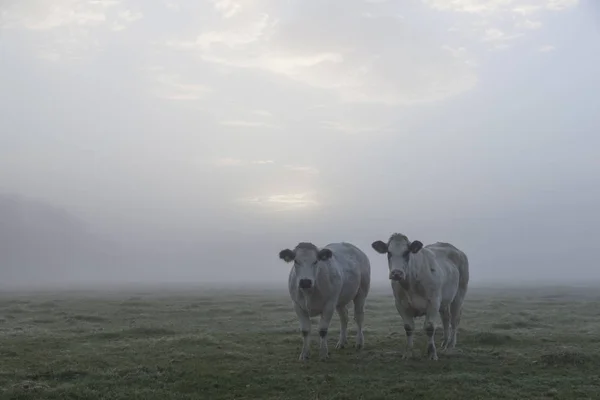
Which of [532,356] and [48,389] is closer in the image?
[48,389]

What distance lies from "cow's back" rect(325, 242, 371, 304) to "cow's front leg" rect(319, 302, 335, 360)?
1.18 metres

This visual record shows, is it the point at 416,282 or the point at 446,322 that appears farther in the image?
the point at 446,322

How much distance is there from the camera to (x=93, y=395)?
11820mm

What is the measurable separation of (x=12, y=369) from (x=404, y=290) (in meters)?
11.2

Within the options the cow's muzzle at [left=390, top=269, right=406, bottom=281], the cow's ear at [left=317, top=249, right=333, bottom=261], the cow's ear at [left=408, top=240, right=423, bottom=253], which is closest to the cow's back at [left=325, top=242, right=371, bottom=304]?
the cow's ear at [left=317, top=249, right=333, bottom=261]

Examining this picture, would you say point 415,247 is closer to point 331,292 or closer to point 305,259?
point 331,292

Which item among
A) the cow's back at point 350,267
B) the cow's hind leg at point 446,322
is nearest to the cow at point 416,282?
the cow's hind leg at point 446,322

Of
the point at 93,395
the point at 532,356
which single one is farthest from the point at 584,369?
the point at 93,395

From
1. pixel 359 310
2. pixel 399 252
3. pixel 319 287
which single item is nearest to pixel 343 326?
pixel 359 310

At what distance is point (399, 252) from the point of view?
49.5 feet

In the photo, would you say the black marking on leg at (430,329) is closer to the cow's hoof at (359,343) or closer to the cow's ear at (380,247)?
the cow's ear at (380,247)

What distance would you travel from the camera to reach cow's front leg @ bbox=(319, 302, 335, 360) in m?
15.5

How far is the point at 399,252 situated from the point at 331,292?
2.59 meters

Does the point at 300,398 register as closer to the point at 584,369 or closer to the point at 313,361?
the point at 313,361
